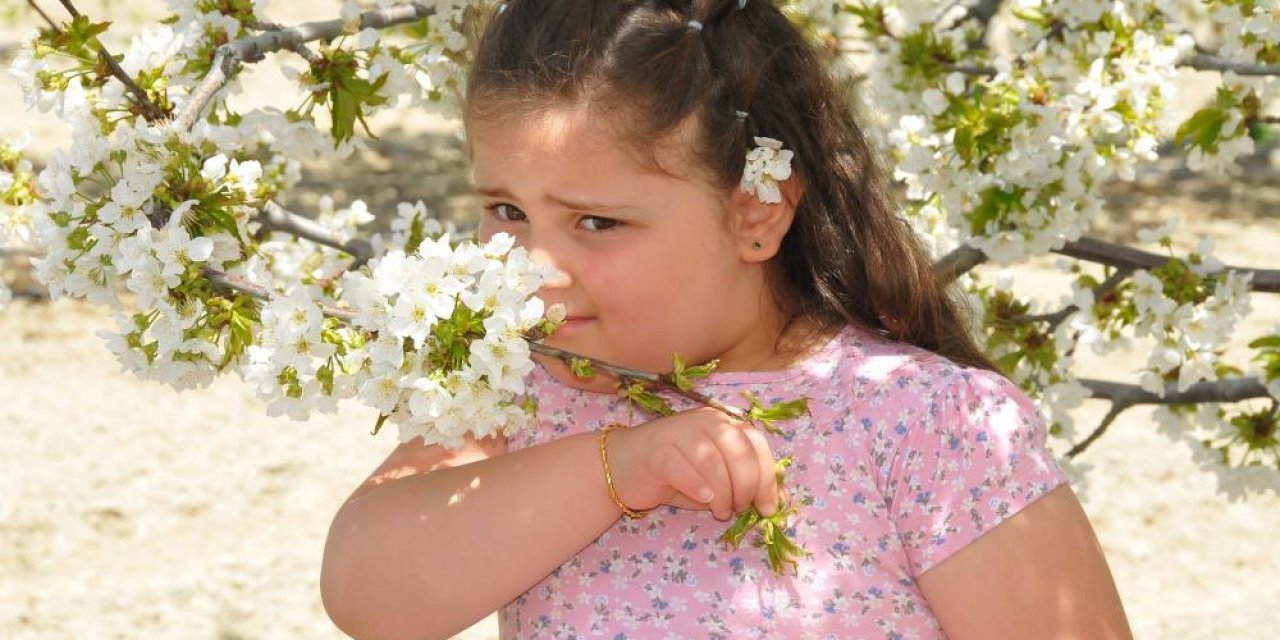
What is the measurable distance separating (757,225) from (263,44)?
Result: 823mm

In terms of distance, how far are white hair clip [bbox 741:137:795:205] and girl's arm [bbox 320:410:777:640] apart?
0.35 metres

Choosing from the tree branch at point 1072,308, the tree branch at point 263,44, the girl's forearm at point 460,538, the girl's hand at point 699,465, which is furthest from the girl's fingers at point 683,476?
the tree branch at point 1072,308

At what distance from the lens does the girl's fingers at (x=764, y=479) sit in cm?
210

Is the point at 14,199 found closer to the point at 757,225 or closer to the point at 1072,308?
the point at 757,225

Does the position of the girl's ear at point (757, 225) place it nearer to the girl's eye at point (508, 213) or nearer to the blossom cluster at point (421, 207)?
the blossom cluster at point (421, 207)

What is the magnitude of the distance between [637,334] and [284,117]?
0.87m

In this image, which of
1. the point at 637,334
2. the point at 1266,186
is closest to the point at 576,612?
the point at 637,334

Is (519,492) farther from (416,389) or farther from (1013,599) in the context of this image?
(1013,599)

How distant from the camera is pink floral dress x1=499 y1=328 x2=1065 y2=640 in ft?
7.40

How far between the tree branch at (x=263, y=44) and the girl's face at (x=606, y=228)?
38cm

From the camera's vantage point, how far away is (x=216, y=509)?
5410mm

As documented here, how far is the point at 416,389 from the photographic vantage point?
188 cm

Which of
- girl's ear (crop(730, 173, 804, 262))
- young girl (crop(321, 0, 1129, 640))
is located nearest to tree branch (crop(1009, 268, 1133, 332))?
young girl (crop(321, 0, 1129, 640))

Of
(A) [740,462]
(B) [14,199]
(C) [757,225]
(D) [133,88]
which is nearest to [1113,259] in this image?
(C) [757,225]
